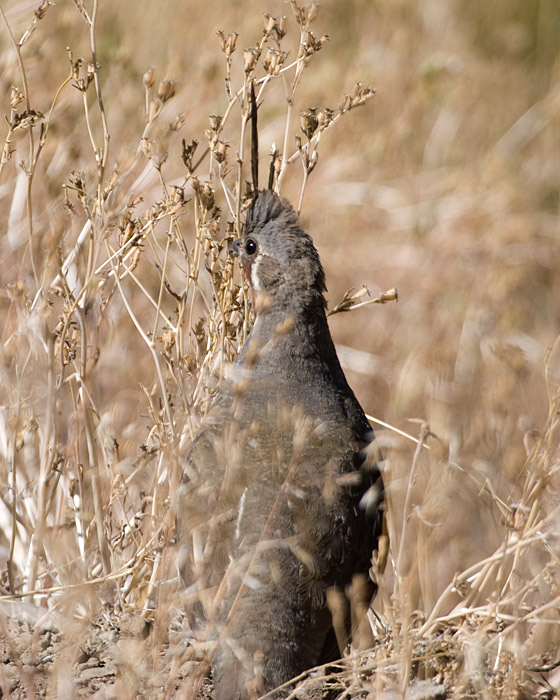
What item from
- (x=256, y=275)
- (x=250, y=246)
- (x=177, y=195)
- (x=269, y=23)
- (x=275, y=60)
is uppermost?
(x=269, y=23)

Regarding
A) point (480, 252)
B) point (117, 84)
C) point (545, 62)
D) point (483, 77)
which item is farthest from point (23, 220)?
point (545, 62)

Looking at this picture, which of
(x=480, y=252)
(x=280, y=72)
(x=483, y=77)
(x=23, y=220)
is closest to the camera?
(x=280, y=72)

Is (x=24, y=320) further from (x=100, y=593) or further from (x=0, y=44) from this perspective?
(x=0, y=44)

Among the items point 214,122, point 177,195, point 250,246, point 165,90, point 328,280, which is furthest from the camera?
point 328,280

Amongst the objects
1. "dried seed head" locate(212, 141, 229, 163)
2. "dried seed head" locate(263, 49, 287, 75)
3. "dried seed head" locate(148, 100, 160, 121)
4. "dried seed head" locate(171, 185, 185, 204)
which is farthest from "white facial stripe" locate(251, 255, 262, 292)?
"dried seed head" locate(148, 100, 160, 121)

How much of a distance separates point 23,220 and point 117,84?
1.37 meters

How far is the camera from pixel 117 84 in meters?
6.41

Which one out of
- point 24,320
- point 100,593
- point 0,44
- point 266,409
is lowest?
point 100,593

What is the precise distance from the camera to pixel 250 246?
4324 mm

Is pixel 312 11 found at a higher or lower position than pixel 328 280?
higher

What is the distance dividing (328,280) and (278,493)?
14.1 feet

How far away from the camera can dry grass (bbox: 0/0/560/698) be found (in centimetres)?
351

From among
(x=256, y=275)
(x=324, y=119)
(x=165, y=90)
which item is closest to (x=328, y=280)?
(x=256, y=275)

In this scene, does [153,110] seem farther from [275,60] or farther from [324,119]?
[324,119]
